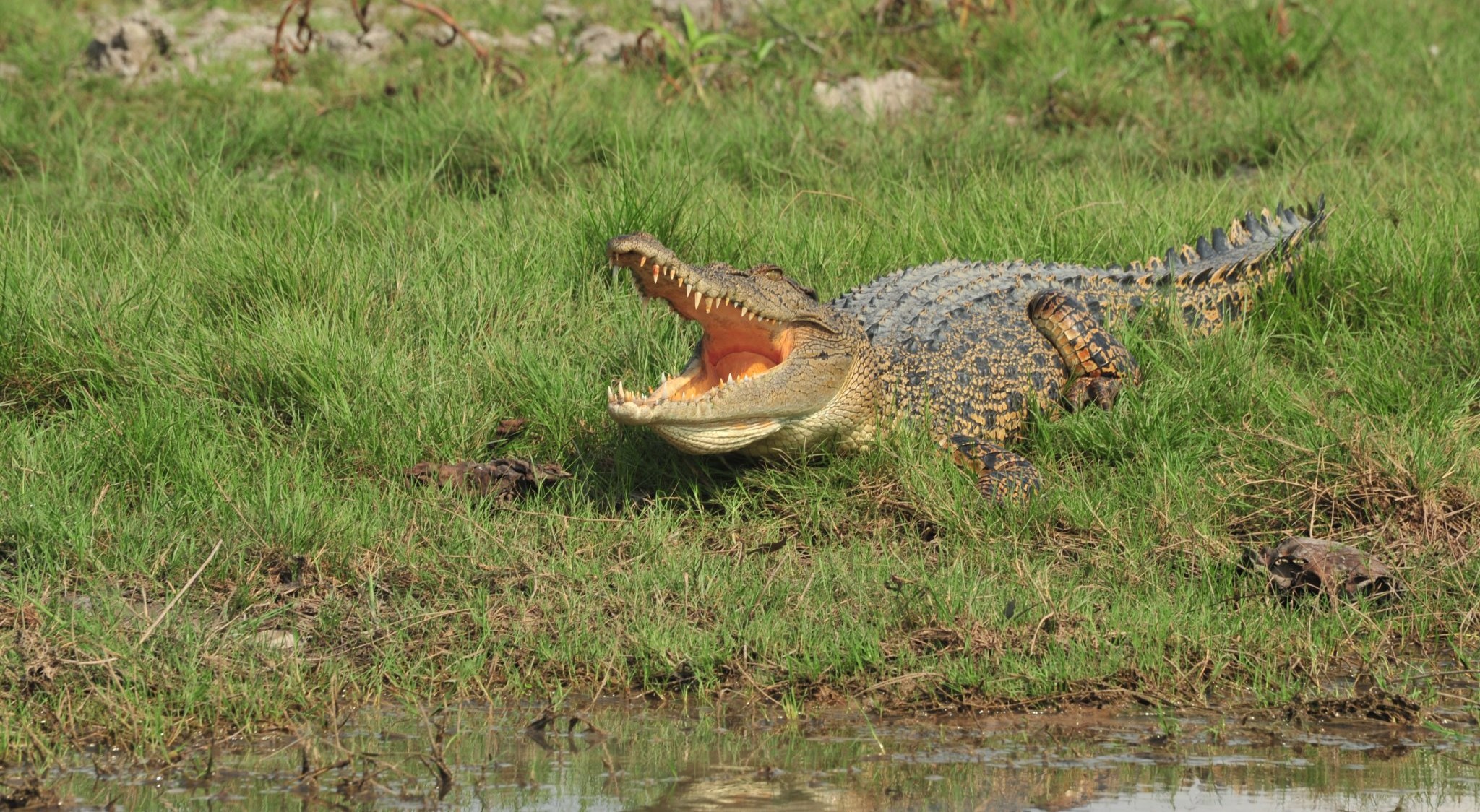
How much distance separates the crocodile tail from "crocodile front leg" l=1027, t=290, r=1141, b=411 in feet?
1.50

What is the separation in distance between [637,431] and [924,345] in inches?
38.0

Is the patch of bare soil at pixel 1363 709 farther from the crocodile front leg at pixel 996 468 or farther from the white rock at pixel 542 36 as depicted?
the white rock at pixel 542 36

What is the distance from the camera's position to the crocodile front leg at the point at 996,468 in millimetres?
4547

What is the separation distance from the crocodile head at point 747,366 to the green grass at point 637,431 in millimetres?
197

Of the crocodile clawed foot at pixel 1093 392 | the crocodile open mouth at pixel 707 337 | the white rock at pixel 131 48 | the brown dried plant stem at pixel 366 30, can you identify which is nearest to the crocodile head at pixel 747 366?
the crocodile open mouth at pixel 707 337

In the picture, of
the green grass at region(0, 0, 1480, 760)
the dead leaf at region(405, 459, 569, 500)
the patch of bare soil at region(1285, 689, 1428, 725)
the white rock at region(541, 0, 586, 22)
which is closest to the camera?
the patch of bare soil at region(1285, 689, 1428, 725)

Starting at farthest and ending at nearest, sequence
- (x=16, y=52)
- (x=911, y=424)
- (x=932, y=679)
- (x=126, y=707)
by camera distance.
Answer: (x=16, y=52) → (x=911, y=424) → (x=932, y=679) → (x=126, y=707)

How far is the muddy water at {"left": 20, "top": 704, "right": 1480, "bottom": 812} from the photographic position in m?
2.96

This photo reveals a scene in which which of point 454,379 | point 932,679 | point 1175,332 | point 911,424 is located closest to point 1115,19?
point 1175,332

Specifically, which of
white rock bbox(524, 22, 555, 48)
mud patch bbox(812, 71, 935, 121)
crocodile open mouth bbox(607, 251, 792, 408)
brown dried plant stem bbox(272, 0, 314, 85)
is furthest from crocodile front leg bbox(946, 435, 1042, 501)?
white rock bbox(524, 22, 555, 48)

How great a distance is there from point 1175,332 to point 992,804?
2.81m

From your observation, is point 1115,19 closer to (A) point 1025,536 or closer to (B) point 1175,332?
(B) point 1175,332

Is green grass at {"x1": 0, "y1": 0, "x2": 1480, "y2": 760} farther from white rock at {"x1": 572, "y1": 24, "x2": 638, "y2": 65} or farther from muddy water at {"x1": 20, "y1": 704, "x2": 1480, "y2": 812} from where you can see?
white rock at {"x1": 572, "y1": 24, "x2": 638, "y2": 65}

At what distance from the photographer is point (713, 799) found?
9.62 feet
